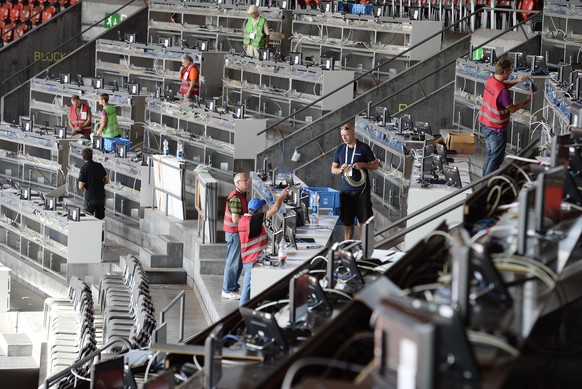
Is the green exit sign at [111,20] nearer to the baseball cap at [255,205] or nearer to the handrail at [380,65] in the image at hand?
the handrail at [380,65]

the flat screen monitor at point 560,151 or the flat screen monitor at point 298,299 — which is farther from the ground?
the flat screen monitor at point 560,151

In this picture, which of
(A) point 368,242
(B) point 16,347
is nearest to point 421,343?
(A) point 368,242

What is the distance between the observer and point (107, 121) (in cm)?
1748

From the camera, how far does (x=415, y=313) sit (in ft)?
11.2

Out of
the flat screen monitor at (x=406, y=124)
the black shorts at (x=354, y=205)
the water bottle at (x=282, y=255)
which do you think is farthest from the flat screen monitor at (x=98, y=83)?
the water bottle at (x=282, y=255)

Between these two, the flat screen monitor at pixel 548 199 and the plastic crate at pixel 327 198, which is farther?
the plastic crate at pixel 327 198

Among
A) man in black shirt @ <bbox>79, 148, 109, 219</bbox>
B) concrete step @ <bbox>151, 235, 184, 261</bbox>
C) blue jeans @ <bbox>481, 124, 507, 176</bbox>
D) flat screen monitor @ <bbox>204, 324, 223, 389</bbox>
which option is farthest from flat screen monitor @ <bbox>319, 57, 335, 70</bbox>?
flat screen monitor @ <bbox>204, 324, 223, 389</bbox>

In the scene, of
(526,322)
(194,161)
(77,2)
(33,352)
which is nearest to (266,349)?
(526,322)

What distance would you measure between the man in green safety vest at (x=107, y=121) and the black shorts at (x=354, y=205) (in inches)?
258

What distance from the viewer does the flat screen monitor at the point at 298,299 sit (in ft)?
18.5

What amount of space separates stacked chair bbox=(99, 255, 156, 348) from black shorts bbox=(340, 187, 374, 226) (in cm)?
206

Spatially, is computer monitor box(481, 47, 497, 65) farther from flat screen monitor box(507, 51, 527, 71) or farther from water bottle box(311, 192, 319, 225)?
water bottle box(311, 192, 319, 225)

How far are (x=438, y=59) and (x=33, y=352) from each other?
7.04 m

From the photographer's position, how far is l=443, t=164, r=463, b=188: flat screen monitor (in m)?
10.9
